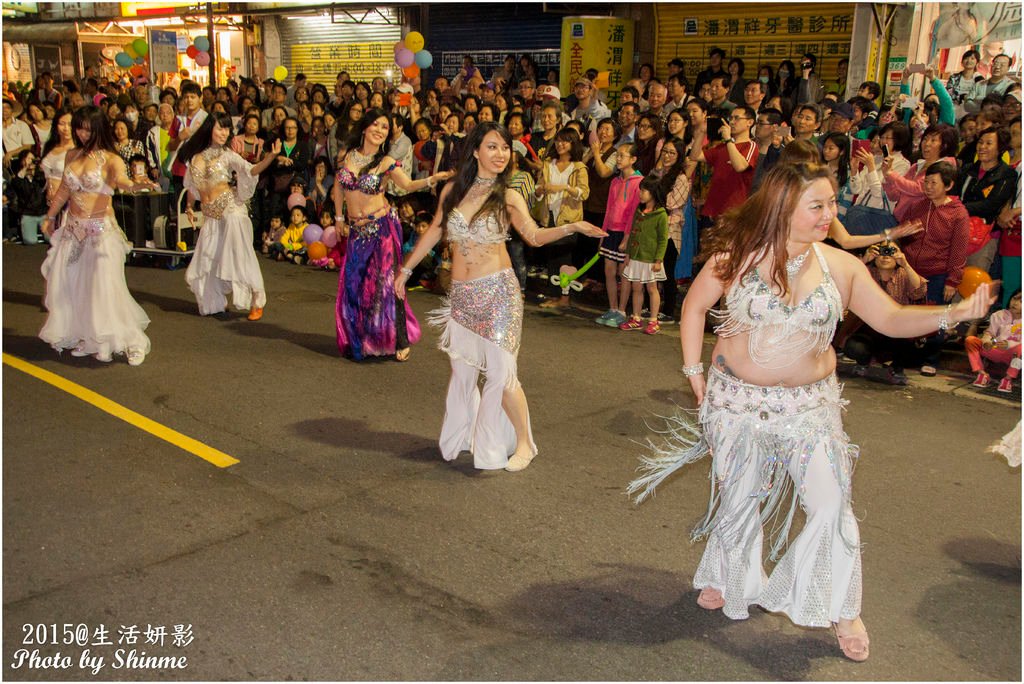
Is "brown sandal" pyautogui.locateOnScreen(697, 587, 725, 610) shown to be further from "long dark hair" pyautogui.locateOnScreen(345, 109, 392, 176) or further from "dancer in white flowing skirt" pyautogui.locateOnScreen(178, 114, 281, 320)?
"dancer in white flowing skirt" pyautogui.locateOnScreen(178, 114, 281, 320)

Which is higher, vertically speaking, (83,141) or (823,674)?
(83,141)

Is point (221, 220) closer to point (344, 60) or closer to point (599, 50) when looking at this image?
point (599, 50)

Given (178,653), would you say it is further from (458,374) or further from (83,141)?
(83,141)

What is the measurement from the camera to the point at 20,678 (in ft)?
10.9

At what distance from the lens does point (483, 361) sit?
5.20 metres

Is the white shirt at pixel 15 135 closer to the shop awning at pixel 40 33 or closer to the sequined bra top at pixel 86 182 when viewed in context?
the sequined bra top at pixel 86 182

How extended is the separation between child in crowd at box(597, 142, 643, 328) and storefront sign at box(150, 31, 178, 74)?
12.7 meters

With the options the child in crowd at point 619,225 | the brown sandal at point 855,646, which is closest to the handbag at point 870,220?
the child in crowd at point 619,225

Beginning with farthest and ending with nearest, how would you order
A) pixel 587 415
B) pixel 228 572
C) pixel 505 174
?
pixel 587 415 < pixel 505 174 < pixel 228 572

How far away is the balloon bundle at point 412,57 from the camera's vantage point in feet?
48.3

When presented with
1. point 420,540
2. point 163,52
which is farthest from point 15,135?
point 420,540

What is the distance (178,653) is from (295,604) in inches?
19.5

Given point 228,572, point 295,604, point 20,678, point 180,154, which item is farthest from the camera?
point 180,154

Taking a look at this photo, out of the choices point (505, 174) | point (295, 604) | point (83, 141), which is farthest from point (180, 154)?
point (295, 604)
